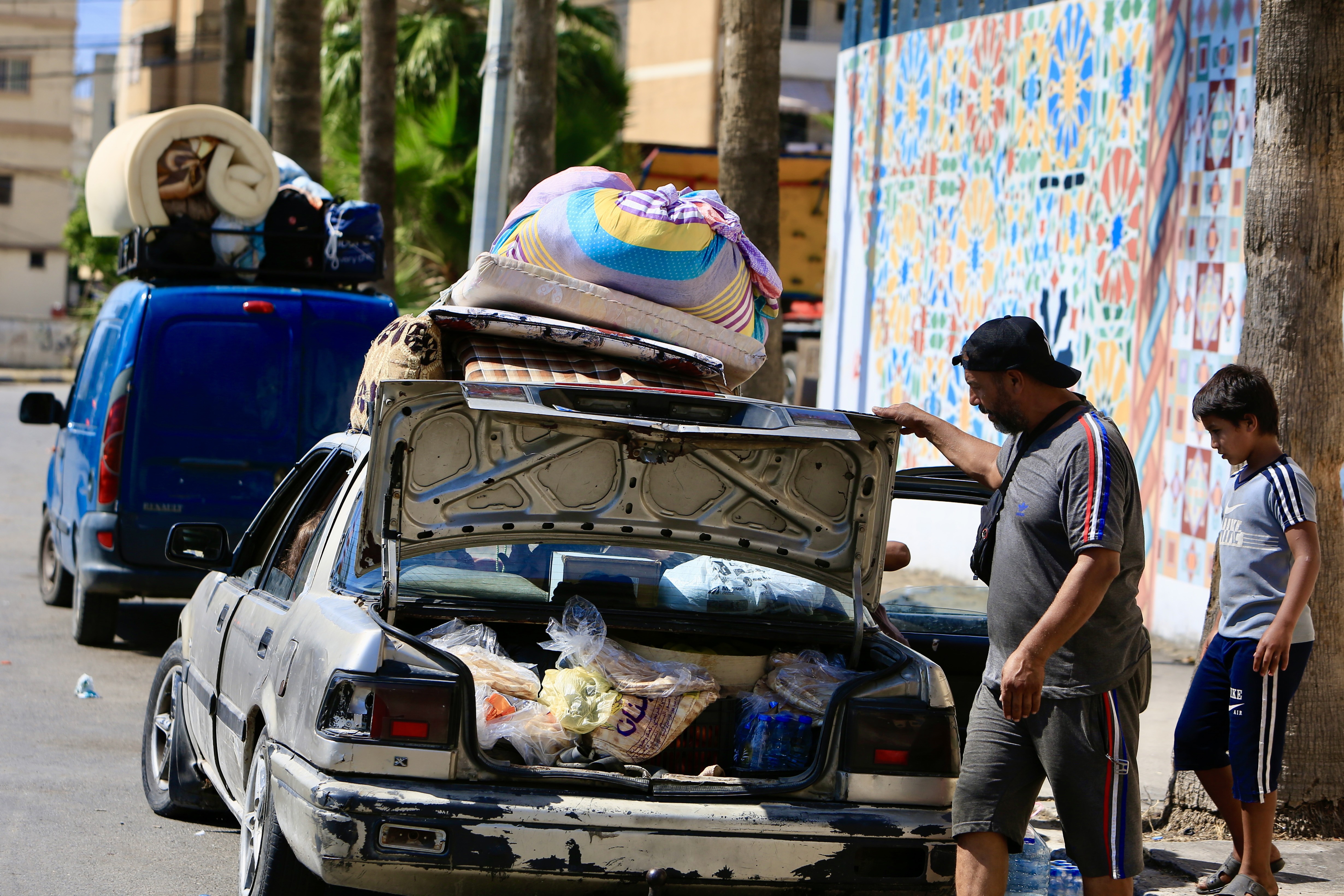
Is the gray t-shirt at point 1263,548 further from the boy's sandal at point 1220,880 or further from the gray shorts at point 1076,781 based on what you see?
the gray shorts at point 1076,781

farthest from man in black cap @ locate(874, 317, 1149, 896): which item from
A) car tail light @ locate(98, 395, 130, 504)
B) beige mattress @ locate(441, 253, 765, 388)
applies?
car tail light @ locate(98, 395, 130, 504)

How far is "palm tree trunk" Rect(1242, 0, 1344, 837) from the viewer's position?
229 inches

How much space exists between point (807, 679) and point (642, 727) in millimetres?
557

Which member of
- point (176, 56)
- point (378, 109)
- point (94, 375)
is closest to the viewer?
point (94, 375)

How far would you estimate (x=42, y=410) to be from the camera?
10.0 metres

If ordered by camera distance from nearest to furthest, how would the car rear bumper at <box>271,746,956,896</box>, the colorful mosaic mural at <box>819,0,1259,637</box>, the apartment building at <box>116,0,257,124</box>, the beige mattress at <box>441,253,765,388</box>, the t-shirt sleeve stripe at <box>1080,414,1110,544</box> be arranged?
the car rear bumper at <box>271,746,956,896</box>, the t-shirt sleeve stripe at <box>1080,414,1110,544</box>, the beige mattress at <box>441,253,765,388</box>, the colorful mosaic mural at <box>819,0,1259,637</box>, the apartment building at <box>116,0,257,124</box>

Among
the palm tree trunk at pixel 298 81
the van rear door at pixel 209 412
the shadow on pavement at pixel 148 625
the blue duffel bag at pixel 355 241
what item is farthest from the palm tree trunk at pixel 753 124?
the palm tree trunk at pixel 298 81

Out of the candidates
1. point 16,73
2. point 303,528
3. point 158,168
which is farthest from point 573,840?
point 16,73

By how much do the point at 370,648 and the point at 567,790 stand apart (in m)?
0.63

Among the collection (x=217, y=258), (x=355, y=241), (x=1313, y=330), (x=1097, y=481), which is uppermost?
(x=355, y=241)

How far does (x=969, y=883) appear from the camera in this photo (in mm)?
4098

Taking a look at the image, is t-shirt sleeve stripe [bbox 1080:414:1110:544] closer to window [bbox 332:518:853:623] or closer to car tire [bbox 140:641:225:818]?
window [bbox 332:518:853:623]

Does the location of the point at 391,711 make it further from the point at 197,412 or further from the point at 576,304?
the point at 197,412

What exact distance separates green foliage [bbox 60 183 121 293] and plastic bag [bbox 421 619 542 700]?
29362mm
